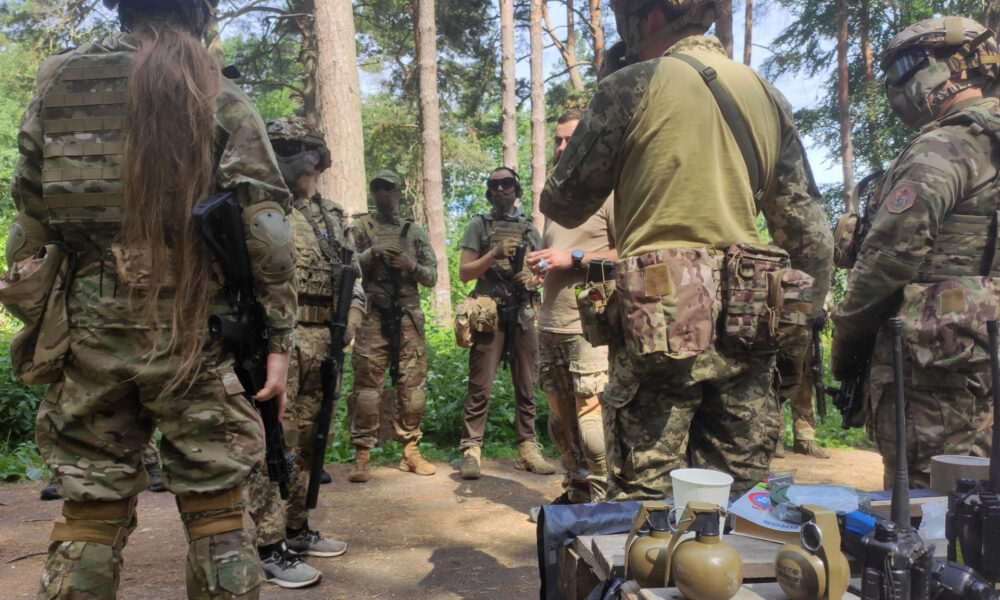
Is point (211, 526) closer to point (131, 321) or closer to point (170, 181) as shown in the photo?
point (131, 321)

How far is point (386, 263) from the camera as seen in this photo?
614 cm

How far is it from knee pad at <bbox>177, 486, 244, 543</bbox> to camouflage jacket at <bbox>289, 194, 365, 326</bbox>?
173 centimetres

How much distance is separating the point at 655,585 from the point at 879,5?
2158 cm

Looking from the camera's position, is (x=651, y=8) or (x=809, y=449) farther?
(x=809, y=449)

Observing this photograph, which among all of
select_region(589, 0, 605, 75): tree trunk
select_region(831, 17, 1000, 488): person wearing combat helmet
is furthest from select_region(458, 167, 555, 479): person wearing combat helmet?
select_region(589, 0, 605, 75): tree trunk

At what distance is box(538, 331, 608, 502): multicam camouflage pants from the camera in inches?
163

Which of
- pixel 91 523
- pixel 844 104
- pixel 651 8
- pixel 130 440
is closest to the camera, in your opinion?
pixel 91 523

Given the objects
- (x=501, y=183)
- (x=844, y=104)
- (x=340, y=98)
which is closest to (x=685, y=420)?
(x=501, y=183)

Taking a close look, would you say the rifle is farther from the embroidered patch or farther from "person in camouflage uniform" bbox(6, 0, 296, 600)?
the embroidered patch

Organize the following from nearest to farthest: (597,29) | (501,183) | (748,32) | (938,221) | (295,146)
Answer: (938,221), (295,146), (501,183), (597,29), (748,32)

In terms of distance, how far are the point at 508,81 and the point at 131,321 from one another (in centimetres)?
1354

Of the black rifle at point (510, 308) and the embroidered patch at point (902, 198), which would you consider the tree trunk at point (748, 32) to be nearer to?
the black rifle at point (510, 308)

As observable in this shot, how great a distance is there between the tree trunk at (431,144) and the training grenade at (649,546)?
10442 mm

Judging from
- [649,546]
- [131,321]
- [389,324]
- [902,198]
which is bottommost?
[649,546]
